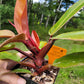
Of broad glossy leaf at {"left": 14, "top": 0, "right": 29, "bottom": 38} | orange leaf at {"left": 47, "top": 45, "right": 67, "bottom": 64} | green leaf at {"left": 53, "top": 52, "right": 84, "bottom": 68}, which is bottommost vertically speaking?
orange leaf at {"left": 47, "top": 45, "right": 67, "bottom": 64}

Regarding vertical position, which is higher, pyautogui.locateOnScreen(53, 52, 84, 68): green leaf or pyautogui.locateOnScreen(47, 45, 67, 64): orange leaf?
pyautogui.locateOnScreen(53, 52, 84, 68): green leaf

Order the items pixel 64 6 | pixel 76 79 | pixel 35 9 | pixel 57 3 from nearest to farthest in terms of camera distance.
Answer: pixel 76 79 < pixel 35 9 < pixel 57 3 < pixel 64 6

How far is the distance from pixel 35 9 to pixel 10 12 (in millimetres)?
579

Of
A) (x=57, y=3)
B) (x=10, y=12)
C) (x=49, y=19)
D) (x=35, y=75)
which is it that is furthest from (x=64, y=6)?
(x=35, y=75)

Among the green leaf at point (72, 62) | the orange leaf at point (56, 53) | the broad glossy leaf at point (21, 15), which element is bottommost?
the orange leaf at point (56, 53)

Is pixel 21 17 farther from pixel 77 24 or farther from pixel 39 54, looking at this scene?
pixel 77 24

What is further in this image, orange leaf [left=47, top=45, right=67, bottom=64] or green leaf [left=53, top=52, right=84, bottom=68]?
orange leaf [left=47, top=45, right=67, bottom=64]

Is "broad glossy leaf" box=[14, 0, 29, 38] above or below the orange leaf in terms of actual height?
above

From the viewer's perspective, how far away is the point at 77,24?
2.44 meters

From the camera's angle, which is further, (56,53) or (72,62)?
(56,53)

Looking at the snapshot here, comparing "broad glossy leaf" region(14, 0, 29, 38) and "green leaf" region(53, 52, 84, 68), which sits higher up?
"broad glossy leaf" region(14, 0, 29, 38)

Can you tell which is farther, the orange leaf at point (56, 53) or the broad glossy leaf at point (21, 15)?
the orange leaf at point (56, 53)

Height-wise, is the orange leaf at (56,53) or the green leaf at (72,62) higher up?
the green leaf at (72,62)

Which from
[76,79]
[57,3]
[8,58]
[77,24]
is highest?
[57,3]
